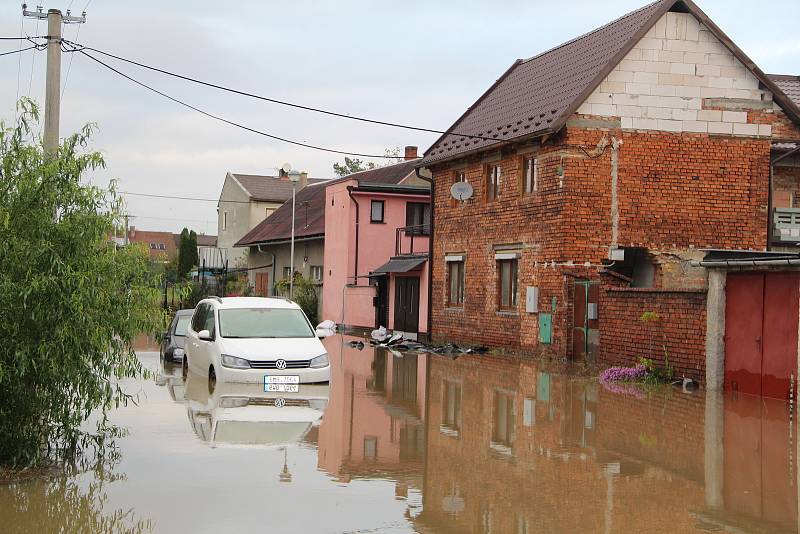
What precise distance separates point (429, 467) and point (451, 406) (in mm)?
5897

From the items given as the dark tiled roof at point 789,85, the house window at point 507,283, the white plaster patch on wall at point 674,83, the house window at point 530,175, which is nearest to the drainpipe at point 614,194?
the white plaster patch on wall at point 674,83

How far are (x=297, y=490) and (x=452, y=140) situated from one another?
2474cm

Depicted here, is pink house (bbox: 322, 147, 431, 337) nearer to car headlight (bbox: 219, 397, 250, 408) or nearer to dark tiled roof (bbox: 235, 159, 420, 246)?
dark tiled roof (bbox: 235, 159, 420, 246)

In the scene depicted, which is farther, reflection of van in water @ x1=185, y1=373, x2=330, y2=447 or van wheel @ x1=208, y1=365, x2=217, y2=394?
van wheel @ x1=208, y1=365, x2=217, y2=394

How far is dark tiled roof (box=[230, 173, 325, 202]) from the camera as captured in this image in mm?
75625

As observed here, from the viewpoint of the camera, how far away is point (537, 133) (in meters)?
26.4

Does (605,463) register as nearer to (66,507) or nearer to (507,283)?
(66,507)

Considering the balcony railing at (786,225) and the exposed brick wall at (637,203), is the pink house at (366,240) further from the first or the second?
the balcony railing at (786,225)

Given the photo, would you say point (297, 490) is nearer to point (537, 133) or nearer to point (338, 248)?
point (537, 133)

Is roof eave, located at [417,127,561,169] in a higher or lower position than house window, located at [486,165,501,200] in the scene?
higher

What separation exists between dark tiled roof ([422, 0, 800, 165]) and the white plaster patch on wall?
29 centimetres

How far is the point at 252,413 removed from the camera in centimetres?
1472

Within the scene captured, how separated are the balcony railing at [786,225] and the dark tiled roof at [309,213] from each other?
22.8m

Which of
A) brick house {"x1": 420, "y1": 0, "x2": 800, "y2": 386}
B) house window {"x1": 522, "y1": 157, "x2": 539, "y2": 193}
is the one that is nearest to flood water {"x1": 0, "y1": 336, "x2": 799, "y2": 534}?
brick house {"x1": 420, "y1": 0, "x2": 800, "y2": 386}
